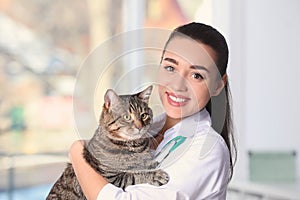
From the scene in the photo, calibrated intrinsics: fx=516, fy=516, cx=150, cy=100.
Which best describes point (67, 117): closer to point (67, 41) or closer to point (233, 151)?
point (67, 41)

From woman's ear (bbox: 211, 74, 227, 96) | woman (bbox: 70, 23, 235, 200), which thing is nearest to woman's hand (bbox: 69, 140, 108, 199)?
woman (bbox: 70, 23, 235, 200)

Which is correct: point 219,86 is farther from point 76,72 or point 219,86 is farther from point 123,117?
point 76,72

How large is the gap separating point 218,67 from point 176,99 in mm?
80

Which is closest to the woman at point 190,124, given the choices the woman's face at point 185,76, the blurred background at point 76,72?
the woman's face at point 185,76

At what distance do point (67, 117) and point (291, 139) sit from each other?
2.15 feet

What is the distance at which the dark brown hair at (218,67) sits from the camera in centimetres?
74

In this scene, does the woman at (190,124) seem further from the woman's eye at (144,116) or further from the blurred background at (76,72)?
the blurred background at (76,72)

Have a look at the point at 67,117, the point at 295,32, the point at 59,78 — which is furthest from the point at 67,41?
the point at 295,32

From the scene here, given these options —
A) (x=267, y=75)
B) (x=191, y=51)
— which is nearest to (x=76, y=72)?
(x=267, y=75)

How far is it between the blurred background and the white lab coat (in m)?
0.56

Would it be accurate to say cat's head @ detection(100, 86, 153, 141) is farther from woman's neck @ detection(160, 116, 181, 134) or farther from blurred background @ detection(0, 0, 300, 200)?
blurred background @ detection(0, 0, 300, 200)

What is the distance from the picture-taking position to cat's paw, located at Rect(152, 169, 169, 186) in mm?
689

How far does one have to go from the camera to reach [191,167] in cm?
70

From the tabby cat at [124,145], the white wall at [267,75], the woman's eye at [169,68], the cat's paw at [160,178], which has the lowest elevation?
the cat's paw at [160,178]
